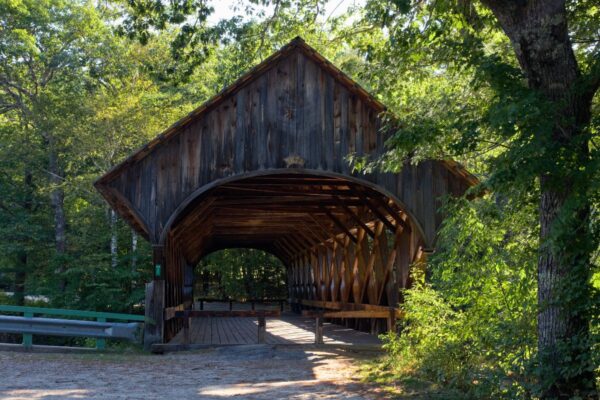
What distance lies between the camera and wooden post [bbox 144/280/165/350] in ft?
40.1

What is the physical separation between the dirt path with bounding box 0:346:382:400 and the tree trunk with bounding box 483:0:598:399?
7.46ft

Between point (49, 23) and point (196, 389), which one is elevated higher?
point (49, 23)

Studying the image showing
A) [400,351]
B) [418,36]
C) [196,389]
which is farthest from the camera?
[400,351]

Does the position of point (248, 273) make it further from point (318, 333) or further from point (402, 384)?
point (402, 384)

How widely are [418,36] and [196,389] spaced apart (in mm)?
5054

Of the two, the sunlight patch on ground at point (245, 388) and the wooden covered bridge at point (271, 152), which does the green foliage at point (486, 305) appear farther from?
the wooden covered bridge at point (271, 152)

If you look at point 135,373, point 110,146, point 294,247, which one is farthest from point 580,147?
point 294,247

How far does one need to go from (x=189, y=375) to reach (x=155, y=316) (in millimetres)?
3028

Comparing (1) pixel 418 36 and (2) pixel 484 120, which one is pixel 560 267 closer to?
(2) pixel 484 120

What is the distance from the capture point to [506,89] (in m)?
6.18

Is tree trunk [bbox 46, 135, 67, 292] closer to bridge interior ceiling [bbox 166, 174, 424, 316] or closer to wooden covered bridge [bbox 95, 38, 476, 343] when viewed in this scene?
bridge interior ceiling [bbox 166, 174, 424, 316]

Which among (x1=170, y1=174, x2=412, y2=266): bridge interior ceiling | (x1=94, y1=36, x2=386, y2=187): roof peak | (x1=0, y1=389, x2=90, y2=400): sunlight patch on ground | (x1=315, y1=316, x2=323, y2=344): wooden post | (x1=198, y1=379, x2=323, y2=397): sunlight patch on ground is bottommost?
(x1=198, y1=379, x2=323, y2=397): sunlight patch on ground

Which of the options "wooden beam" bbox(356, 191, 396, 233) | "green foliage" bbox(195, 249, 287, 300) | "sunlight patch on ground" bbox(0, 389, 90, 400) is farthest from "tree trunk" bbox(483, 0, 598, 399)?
"green foliage" bbox(195, 249, 287, 300)

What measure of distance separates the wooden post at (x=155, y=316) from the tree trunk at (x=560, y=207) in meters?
7.48
